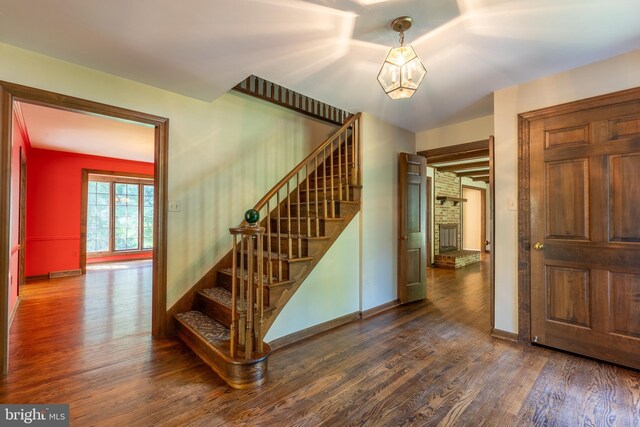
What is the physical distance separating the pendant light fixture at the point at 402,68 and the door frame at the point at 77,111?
223 cm

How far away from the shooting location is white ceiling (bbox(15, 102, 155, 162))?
12.0 ft

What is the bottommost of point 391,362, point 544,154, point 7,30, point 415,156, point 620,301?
point 391,362

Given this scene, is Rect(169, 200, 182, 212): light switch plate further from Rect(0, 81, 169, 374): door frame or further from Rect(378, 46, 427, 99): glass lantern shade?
Rect(378, 46, 427, 99): glass lantern shade

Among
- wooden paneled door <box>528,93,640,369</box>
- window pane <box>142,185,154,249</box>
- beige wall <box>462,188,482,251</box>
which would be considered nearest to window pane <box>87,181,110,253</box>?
window pane <box>142,185,154,249</box>

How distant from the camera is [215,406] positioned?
71.4 inches

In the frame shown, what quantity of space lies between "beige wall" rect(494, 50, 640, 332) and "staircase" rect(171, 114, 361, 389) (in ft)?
4.96

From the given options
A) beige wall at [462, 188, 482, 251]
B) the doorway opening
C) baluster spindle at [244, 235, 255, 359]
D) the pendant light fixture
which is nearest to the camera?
the pendant light fixture

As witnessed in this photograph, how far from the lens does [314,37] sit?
2.07m

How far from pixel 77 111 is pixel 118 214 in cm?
606

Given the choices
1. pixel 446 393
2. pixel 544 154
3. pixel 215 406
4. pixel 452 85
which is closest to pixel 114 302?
pixel 215 406

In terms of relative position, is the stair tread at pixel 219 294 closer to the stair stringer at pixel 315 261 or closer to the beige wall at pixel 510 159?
the stair stringer at pixel 315 261

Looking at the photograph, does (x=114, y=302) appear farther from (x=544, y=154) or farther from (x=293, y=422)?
(x=544, y=154)

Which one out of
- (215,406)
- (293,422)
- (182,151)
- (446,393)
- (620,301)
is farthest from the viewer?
(182,151)

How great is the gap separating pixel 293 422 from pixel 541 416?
151 centimetres
